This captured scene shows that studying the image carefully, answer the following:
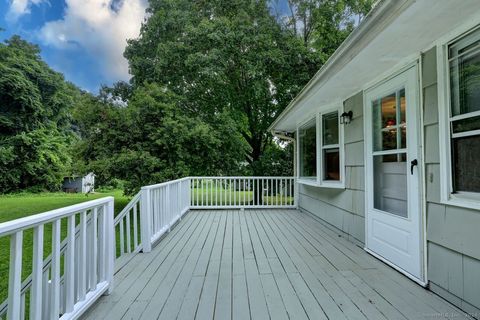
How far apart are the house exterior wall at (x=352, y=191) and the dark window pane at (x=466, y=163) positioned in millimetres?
1475

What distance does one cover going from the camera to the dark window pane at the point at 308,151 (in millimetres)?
5270

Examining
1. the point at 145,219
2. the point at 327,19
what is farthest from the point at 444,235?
the point at 327,19

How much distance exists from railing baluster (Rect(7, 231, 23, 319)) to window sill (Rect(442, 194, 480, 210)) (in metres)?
2.81

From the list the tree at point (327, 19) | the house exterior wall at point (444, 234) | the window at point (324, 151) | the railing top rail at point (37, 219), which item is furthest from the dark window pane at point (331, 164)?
the tree at point (327, 19)

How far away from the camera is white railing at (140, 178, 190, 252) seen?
11.5 ft

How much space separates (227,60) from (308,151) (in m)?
5.15

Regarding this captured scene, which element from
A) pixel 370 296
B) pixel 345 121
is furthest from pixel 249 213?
pixel 370 296

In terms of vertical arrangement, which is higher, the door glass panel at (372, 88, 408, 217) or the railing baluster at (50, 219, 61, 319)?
the door glass panel at (372, 88, 408, 217)

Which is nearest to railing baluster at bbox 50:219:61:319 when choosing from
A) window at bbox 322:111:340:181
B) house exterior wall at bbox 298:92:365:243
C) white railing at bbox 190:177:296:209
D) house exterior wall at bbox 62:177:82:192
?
house exterior wall at bbox 298:92:365:243

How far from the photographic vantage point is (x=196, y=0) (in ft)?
33.9

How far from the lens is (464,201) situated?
2.03m

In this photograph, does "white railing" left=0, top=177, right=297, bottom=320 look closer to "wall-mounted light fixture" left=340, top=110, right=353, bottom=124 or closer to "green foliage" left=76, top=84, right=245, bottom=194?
→ "wall-mounted light fixture" left=340, top=110, right=353, bottom=124

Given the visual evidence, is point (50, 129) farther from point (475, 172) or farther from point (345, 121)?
point (475, 172)

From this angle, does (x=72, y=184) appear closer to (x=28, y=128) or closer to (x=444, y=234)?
(x=28, y=128)
